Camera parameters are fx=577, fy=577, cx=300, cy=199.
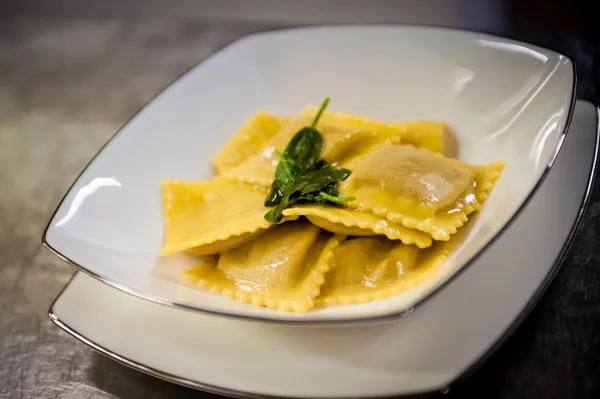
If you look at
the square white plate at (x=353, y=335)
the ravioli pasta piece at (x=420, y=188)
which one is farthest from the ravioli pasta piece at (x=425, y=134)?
the square white plate at (x=353, y=335)

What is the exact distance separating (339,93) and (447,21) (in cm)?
183

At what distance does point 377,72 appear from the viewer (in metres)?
3.01

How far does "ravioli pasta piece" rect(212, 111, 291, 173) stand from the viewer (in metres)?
2.92

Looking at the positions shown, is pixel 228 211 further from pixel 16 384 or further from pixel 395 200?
pixel 16 384

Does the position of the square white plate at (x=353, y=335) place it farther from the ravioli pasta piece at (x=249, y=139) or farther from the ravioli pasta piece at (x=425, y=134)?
the ravioli pasta piece at (x=249, y=139)

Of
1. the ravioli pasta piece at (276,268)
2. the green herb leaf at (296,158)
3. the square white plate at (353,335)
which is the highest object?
the green herb leaf at (296,158)

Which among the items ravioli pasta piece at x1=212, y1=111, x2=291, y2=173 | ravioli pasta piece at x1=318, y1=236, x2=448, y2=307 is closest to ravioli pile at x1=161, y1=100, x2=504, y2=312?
ravioli pasta piece at x1=318, y1=236, x2=448, y2=307

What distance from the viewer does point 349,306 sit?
6.46 feet

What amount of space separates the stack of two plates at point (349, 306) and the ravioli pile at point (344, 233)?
0.10 meters

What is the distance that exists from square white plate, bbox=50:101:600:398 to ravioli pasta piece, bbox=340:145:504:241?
0.20 m

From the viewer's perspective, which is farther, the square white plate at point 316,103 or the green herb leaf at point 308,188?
the green herb leaf at point 308,188

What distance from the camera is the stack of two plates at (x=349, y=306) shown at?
183cm

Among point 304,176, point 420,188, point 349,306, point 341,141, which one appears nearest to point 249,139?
point 341,141

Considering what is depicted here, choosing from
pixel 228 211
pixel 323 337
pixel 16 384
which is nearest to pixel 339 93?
pixel 228 211
